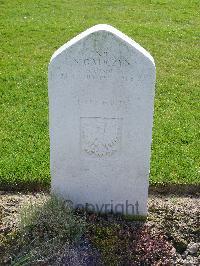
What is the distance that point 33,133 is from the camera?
691cm

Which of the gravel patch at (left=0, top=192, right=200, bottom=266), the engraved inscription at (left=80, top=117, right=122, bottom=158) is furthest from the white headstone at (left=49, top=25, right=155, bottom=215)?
the gravel patch at (left=0, top=192, right=200, bottom=266)

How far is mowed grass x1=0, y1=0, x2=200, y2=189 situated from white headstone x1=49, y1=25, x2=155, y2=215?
2.72 ft

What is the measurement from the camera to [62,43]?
32.7ft

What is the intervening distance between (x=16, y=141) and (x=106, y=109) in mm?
2188

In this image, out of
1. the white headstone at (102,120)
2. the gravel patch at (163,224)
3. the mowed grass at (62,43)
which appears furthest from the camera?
the mowed grass at (62,43)

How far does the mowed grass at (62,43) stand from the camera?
6.30 m

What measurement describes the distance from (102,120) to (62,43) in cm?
534

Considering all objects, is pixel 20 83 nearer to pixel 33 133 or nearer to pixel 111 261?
pixel 33 133

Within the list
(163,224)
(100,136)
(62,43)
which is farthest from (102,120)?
(62,43)

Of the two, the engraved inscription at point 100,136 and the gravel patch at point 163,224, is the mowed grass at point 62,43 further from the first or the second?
the engraved inscription at point 100,136

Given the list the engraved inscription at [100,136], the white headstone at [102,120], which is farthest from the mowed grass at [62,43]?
the engraved inscription at [100,136]

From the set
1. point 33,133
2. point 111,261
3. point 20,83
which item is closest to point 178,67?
point 20,83

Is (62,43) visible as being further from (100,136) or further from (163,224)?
(163,224)

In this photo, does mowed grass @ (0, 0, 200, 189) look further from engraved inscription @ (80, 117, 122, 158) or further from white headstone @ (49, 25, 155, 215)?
engraved inscription @ (80, 117, 122, 158)
